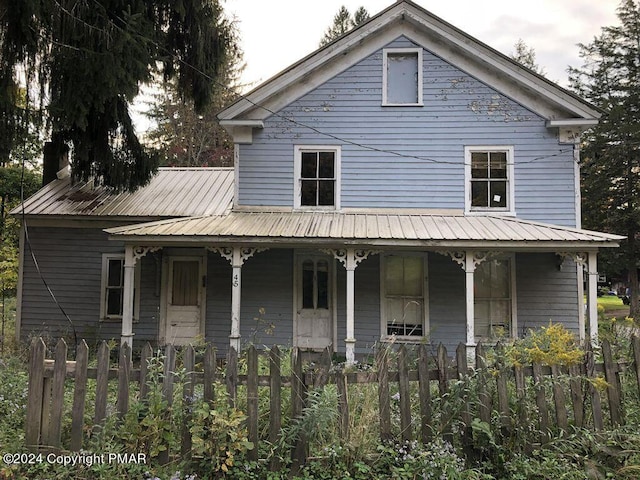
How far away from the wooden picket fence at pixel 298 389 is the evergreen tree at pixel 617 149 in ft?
65.2

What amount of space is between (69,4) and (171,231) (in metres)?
5.27

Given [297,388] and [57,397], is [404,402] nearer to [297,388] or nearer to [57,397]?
[297,388]

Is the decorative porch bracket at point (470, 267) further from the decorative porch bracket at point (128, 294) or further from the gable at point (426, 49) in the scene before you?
the decorative porch bracket at point (128, 294)

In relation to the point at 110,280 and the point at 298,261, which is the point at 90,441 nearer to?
the point at 298,261

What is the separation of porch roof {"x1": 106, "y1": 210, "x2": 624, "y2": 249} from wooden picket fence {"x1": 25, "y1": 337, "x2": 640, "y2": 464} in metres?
4.41

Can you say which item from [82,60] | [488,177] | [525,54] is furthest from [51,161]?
[525,54]

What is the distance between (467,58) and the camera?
1053cm

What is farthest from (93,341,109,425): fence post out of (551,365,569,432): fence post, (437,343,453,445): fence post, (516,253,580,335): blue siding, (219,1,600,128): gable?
(516,253,580,335): blue siding

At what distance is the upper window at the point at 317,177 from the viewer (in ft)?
35.2

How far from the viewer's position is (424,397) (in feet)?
13.8

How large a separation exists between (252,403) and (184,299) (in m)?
7.63

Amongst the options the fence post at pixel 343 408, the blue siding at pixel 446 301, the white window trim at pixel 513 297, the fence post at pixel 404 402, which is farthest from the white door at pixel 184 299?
the fence post at pixel 404 402

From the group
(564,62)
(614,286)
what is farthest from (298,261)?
(614,286)

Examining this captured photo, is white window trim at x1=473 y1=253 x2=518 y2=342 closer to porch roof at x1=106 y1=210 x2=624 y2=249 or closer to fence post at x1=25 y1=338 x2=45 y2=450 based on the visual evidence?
porch roof at x1=106 y1=210 x2=624 y2=249
